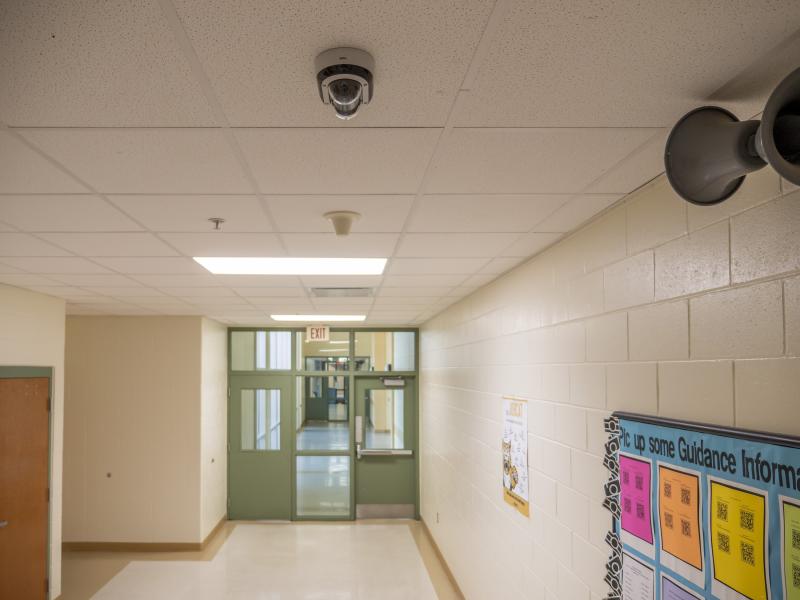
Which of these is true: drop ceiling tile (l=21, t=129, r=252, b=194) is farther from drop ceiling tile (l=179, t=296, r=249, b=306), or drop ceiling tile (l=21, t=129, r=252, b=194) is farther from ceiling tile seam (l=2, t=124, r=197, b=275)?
drop ceiling tile (l=179, t=296, r=249, b=306)

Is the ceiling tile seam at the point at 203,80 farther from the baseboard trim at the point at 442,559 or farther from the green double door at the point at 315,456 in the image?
the green double door at the point at 315,456

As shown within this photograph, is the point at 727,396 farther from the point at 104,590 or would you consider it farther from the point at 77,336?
the point at 77,336

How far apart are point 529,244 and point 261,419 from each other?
20.6ft

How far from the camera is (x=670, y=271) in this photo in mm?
1962

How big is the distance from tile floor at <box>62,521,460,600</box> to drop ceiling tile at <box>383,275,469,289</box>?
288 centimetres

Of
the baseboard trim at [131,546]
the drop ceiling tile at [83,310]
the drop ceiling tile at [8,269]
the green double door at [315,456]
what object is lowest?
the baseboard trim at [131,546]

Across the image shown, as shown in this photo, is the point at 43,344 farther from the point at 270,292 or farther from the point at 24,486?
the point at 270,292

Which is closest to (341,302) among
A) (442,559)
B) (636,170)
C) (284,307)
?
(284,307)

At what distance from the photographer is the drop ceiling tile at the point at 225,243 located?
278cm

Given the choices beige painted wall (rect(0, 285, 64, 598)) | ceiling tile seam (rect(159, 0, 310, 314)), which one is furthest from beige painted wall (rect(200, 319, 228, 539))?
ceiling tile seam (rect(159, 0, 310, 314))

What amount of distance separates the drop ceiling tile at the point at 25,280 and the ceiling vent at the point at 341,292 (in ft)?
5.82

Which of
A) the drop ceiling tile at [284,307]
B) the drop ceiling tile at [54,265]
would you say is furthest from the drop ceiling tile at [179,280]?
the drop ceiling tile at [284,307]

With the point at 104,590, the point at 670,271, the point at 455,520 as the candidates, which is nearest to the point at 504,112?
the point at 670,271

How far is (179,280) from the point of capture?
13.6 feet
